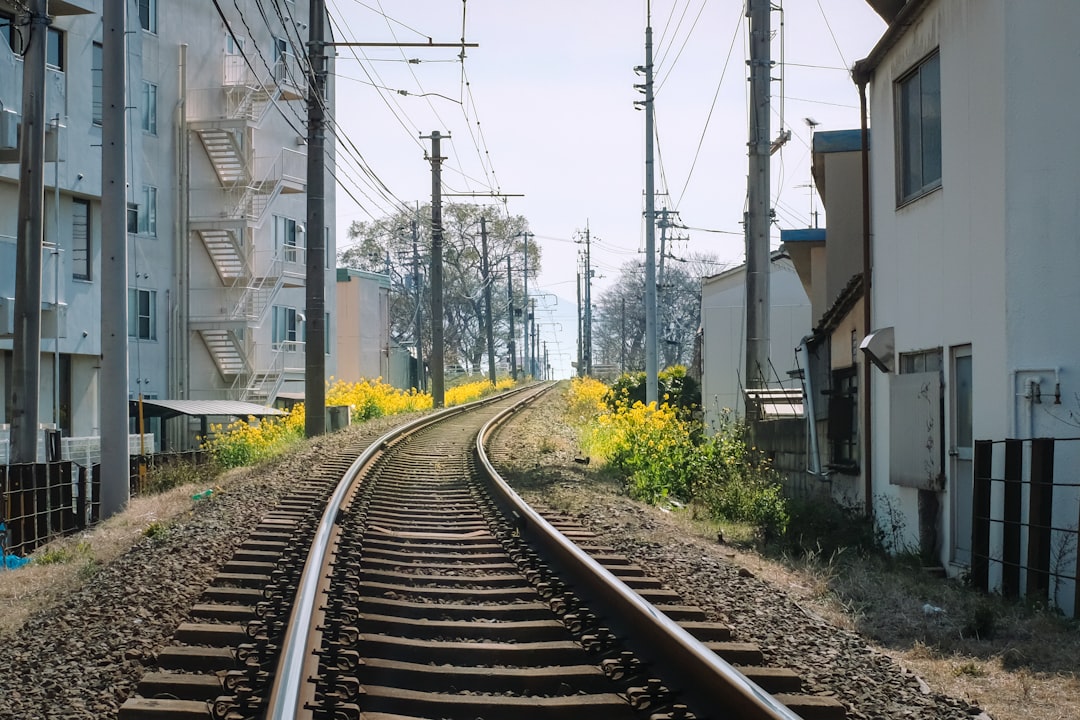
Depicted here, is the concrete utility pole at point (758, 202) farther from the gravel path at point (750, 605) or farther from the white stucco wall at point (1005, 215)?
the white stucco wall at point (1005, 215)

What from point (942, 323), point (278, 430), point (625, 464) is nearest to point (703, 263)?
point (278, 430)

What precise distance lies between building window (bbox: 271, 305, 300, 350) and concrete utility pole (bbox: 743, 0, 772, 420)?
89.5 feet

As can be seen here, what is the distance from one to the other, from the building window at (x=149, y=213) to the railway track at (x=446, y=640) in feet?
89.0

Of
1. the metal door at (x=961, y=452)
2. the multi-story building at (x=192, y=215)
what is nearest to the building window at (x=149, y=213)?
the multi-story building at (x=192, y=215)

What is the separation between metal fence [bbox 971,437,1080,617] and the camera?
8789 millimetres

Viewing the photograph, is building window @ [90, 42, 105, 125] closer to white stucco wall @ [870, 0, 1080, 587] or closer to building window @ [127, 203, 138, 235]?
building window @ [127, 203, 138, 235]

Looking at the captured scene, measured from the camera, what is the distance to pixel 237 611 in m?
6.61

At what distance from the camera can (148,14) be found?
34.8 meters

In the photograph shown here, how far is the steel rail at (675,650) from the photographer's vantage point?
15.0 ft

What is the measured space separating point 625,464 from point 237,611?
37.3ft

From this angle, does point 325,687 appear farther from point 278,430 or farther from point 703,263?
point 703,263

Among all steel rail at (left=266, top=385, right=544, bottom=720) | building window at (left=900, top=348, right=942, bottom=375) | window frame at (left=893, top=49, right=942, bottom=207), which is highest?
window frame at (left=893, top=49, right=942, bottom=207)

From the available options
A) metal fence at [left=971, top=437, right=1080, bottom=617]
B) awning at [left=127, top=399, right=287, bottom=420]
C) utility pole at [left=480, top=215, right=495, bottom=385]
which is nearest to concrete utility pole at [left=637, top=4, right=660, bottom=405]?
awning at [left=127, top=399, right=287, bottom=420]

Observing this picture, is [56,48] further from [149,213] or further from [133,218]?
[149,213]
